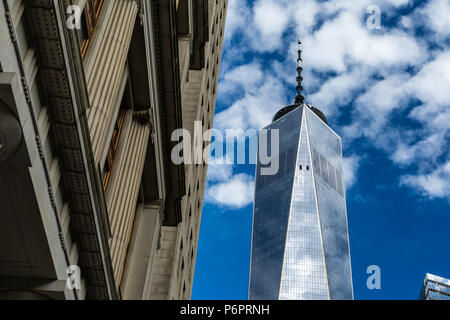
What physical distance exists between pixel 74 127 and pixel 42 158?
1.51 metres

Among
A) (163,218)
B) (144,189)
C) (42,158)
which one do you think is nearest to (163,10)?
(144,189)

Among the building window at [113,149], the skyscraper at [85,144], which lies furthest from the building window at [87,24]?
the building window at [113,149]

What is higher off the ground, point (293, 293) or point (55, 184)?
point (293, 293)

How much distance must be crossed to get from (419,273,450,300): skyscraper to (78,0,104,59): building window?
130 metres

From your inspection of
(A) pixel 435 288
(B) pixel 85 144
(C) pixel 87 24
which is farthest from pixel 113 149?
(A) pixel 435 288

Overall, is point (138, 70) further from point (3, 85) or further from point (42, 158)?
point (3, 85)

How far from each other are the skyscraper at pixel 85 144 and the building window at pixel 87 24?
2.1 inches

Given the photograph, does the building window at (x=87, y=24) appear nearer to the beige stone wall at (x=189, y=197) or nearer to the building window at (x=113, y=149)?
the building window at (x=113, y=149)

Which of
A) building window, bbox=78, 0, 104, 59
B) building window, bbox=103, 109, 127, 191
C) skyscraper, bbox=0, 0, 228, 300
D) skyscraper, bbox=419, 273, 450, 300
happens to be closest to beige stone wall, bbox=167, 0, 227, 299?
skyscraper, bbox=0, 0, 228, 300

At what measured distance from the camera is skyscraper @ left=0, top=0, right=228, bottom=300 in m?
10.6

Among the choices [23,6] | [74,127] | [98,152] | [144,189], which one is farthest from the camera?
[144,189]

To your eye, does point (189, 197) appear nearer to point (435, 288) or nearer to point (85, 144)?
point (85, 144)

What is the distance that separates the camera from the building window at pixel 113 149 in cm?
1820

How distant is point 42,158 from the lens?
1116 cm
